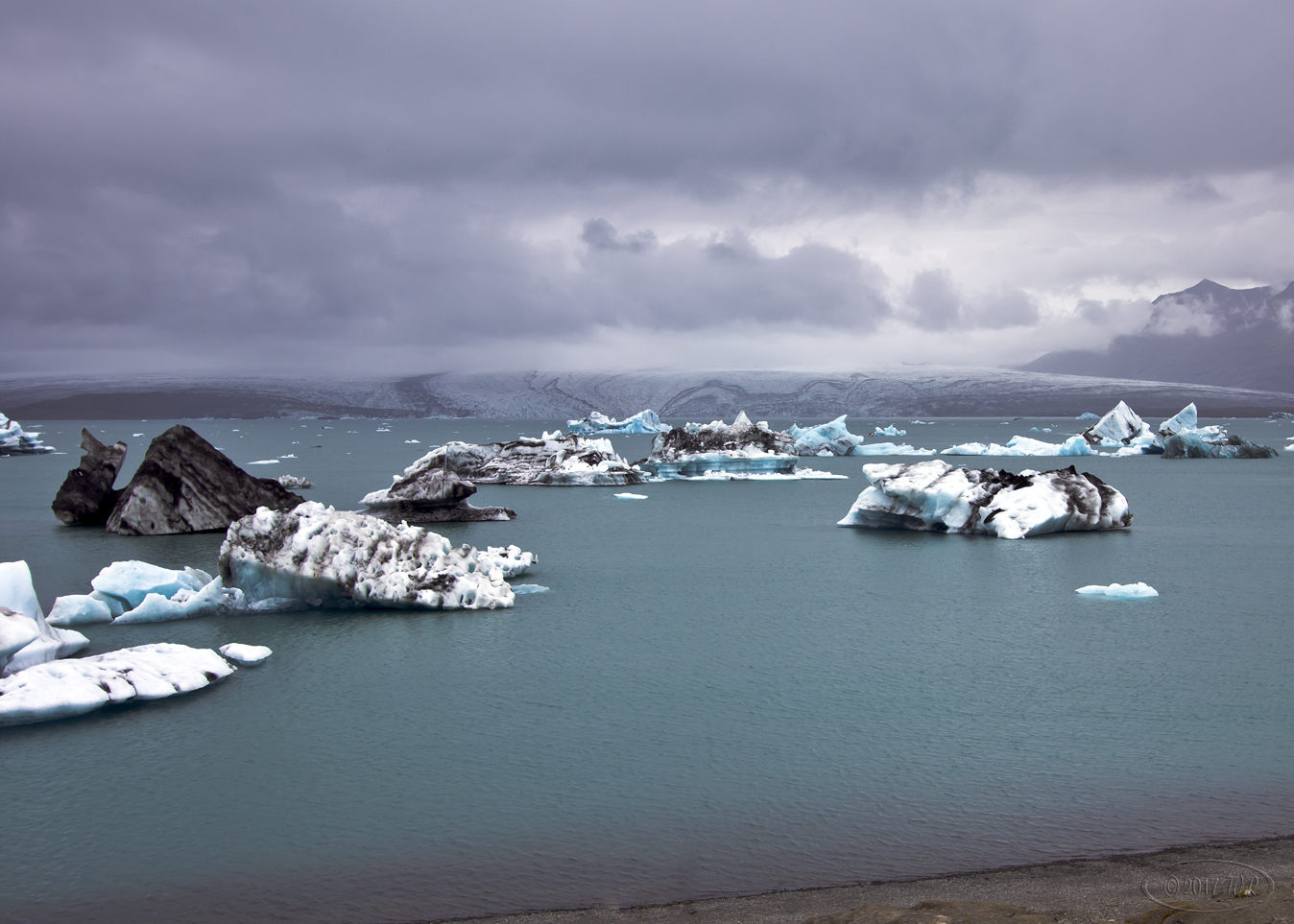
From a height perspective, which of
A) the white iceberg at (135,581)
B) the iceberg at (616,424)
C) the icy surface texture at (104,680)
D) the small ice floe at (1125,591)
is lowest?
the small ice floe at (1125,591)

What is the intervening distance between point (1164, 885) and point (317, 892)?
14.4ft

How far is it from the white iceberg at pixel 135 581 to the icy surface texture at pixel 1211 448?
49.9 meters

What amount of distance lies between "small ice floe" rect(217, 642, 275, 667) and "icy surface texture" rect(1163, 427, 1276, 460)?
165 feet

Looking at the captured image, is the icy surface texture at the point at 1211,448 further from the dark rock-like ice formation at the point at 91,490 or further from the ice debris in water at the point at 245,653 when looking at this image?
the ice debris in water at the point at 245,653

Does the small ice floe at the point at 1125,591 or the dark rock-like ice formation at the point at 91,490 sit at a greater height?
the dark rock-like ice formation at the point at 91,490

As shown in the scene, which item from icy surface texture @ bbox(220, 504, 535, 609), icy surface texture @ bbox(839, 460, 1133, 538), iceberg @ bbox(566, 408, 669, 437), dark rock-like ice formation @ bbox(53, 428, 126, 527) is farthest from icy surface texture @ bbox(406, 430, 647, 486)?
iceberg @ bbox(566, 408, 669, 437)

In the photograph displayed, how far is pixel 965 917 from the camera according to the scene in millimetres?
4344

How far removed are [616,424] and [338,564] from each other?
6226 centimetres

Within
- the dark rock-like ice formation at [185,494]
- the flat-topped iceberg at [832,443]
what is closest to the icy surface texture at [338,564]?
the dark rock-like ice formation at [185,494]

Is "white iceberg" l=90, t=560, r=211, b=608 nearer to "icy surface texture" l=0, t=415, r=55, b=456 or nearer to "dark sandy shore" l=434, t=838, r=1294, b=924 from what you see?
"dark sandy shore" l=434, t=838, r=1294, b=924

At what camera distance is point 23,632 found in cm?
884

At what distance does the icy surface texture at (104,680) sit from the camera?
829 cm

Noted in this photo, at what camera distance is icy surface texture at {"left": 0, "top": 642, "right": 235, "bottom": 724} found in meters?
8.29

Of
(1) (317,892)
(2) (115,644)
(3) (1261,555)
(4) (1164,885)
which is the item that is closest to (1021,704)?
(4) (1164,885)
